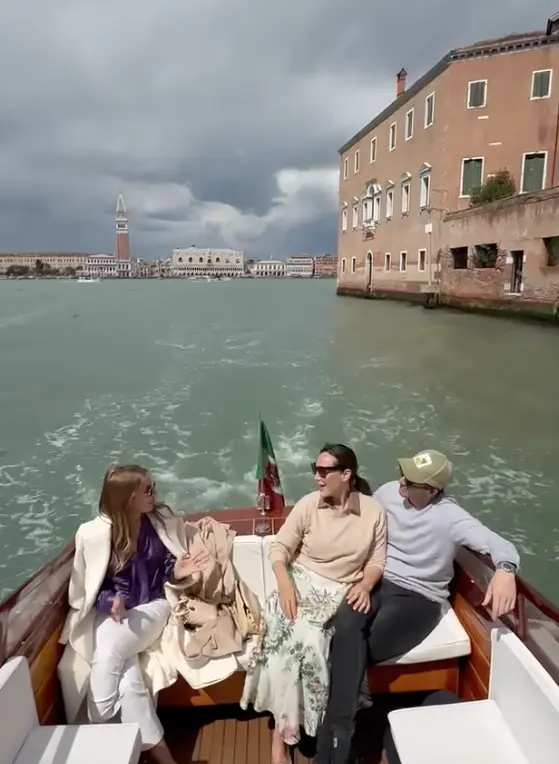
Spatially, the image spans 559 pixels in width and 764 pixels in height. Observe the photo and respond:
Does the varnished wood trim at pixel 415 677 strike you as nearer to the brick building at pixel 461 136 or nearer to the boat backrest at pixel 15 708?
the boat backrest at pixel 15 708

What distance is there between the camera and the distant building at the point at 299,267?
12812 cm

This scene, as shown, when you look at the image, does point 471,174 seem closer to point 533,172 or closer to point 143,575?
point 533,172

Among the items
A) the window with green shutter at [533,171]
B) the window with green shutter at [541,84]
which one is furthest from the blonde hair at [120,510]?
the window with green shutter at [541,84]

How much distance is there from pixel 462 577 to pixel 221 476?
4606 millimetres

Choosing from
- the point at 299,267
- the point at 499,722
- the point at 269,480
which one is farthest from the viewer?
the point at 299,267

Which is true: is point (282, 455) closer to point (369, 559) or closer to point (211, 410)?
point (211, 410)

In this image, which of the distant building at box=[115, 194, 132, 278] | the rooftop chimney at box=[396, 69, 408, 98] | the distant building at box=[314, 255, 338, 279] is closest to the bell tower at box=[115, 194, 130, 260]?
the distant building at box=[115, 194, 132, 278]

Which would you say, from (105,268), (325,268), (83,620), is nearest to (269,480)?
(83,620)

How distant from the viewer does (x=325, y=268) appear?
126 metres

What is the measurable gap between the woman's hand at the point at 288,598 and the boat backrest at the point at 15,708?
752 mm

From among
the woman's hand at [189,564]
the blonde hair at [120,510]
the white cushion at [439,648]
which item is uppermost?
the blonde hair at [120,510]

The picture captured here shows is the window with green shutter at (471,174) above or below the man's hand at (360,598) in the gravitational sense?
above

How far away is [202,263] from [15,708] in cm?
12848

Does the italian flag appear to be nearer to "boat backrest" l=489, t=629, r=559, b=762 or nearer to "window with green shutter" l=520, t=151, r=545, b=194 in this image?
"boat backrest" l=489, t=629, r=559, b=762
